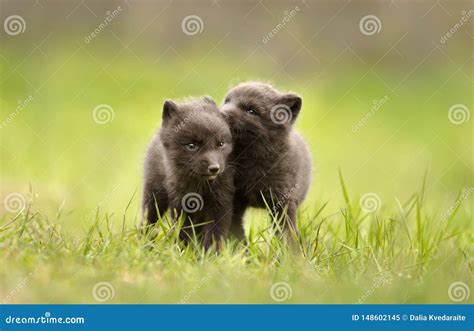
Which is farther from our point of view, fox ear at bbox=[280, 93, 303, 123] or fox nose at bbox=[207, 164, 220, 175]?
fox ear at bbox=[280, 93, 303, 123]

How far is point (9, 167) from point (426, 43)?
909 cm

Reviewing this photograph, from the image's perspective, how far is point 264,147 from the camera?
5.91 metres

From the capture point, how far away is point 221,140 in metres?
5.50

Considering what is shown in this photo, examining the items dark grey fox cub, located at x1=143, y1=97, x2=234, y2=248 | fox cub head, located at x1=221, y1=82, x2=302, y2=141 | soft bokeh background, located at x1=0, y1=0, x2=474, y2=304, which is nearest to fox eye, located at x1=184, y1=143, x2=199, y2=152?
dark grey fox cub, located at x1=143, y1=97, x2=234, y2=248

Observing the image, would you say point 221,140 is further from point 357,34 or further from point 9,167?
point 357,34

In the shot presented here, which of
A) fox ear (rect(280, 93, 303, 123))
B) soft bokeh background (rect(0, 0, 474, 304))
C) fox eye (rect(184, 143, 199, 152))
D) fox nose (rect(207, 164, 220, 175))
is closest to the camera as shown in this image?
fox nose (rect(207, 164, 220, 175))

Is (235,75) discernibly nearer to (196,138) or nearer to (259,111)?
(259,111)

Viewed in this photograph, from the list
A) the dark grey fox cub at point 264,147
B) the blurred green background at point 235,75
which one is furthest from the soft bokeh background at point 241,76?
the dark grey fox cub at point 264,147

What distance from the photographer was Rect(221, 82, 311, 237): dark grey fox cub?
588cm

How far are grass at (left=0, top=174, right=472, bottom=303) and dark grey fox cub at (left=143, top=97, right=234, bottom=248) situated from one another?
0.25 m

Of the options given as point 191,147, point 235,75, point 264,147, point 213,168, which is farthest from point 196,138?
point 235,75

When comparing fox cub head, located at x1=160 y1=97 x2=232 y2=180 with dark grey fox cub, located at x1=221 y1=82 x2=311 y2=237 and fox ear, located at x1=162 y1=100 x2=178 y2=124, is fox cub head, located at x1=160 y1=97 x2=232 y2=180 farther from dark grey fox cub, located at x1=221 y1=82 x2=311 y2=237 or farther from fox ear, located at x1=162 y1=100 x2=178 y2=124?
dark grey fox cub, located at x1=221 y1=82 x2=311 y2=237

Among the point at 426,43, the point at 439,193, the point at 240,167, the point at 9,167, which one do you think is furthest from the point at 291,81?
the point at 240,167

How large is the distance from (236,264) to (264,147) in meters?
1.24
